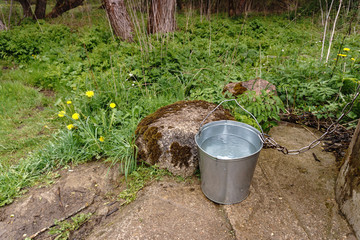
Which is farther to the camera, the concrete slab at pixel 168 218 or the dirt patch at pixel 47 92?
the dirt patch at pixel 47 92

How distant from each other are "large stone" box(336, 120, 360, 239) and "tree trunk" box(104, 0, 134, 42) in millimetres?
5695

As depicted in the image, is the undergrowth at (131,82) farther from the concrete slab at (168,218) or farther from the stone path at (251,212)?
the stone path at (251,212)

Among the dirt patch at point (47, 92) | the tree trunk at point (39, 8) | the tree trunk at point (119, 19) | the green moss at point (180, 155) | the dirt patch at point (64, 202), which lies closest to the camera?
the dirt patch at point (64, 202)

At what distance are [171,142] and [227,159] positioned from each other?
0.80m

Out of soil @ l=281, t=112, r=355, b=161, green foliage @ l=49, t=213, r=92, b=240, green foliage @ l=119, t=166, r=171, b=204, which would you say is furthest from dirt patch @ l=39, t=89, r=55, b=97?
soil @ l=281, t=112, r=355, b=161

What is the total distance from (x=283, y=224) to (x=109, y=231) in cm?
143

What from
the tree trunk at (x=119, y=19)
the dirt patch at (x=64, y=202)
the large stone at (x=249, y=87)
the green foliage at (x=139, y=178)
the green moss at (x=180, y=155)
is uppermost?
the tree trunk at (x=119, y=19)

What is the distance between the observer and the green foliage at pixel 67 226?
2.12m

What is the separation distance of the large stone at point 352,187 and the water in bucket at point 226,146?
831 mm

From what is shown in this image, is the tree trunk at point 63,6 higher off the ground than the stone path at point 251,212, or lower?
higher

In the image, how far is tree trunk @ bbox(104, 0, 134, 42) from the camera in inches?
250

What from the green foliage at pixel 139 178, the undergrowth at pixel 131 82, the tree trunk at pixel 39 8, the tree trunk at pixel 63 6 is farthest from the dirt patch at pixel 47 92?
the tree trunk at pixel 39 8

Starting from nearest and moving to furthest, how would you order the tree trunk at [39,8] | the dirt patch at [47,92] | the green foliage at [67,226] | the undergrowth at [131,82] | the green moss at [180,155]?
the green foliage at [67,226] → the green moss at [180,155] → the undergrowth at [131,82] → the dirt patch at [47,92] → the tree trunk at [39,8]

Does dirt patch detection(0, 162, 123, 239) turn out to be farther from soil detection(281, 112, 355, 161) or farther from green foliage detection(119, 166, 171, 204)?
soil detection(281, 112, 355, 161)
